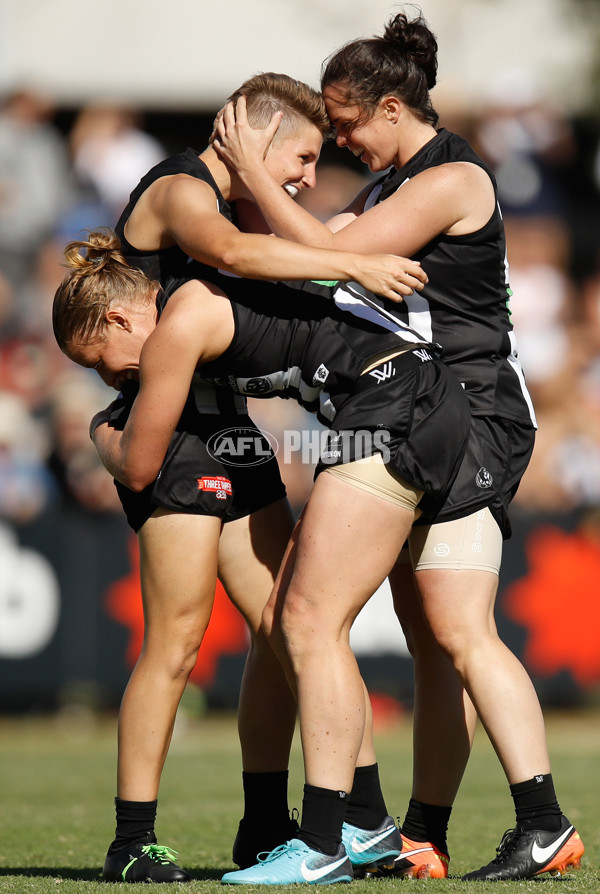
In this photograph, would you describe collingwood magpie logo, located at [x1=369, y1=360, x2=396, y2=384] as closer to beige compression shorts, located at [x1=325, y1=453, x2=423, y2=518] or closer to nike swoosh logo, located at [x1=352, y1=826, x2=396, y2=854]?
beige compression shorts, located at [x1=325, y1=453, x2=423, y2=518]

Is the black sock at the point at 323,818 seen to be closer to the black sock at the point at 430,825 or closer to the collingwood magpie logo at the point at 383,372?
the black sock at the point at 430,825

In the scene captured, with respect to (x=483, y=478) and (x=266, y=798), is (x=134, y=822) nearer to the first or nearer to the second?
(x=266, y=798)

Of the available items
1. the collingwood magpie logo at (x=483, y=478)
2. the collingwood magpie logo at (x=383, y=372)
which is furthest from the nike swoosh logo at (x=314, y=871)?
the collingwood magpie logo at (x=383, y=372)

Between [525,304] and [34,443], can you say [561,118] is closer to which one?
[525,304]

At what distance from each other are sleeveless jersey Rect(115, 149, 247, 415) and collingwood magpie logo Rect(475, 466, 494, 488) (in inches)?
30.5

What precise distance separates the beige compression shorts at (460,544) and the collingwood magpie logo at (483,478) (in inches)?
2.8

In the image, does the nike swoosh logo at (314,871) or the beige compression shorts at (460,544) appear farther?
the beige compression shorts at (460,544)

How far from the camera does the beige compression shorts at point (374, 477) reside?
309cm

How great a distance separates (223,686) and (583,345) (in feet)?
14.7

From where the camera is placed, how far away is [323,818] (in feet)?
9.83

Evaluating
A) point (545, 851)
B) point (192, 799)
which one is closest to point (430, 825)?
point (545, 851)

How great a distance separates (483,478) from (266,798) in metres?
1.20

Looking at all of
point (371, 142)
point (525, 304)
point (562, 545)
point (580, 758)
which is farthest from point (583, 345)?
point (371, 142)

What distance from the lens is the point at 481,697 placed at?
318 cm
